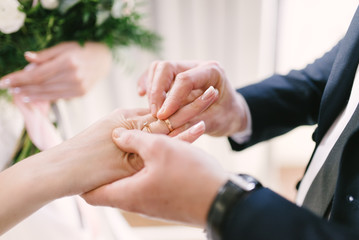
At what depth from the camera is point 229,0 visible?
6.37 feet

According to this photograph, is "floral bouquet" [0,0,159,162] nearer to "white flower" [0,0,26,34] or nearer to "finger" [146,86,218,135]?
"white flower" [0,0,26,34]

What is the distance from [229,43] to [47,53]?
4.42 ft

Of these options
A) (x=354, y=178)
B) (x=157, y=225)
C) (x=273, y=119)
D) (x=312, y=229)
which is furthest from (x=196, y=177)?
(x=157, y=225)

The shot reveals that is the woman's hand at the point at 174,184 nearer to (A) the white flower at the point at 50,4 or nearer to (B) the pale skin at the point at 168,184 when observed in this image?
(B) the pale skin at the point at 168,184

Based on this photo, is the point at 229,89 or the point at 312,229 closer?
the point at 312,229

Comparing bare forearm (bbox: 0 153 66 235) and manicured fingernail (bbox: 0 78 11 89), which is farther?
manicured fingernail (bbox: 0 78 11 89)

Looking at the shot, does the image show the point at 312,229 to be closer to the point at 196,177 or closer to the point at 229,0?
the point at 196,177

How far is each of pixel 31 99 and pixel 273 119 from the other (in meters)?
0.86

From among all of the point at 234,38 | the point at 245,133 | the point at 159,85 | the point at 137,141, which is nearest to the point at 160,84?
the point at 159,85

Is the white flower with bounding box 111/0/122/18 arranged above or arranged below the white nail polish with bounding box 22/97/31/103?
above

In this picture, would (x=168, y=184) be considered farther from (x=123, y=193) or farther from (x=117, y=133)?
(x=117, y=133)

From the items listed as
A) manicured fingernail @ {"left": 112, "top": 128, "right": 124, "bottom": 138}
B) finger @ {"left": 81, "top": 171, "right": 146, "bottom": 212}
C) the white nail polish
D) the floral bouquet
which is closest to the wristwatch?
finger @ {"left": 81, "top": 171, "right": 146, "bottom": 212}

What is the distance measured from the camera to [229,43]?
6.81 feet

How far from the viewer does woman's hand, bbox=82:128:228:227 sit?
1.60ft
